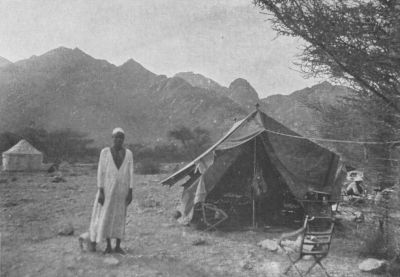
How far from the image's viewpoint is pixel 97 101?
63.8m

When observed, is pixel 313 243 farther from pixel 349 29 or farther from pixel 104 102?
pixel 104 102

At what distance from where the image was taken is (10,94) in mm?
57375

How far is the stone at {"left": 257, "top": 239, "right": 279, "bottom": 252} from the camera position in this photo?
6594 millimetres

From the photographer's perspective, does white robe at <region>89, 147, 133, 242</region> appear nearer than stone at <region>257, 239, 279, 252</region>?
Yes

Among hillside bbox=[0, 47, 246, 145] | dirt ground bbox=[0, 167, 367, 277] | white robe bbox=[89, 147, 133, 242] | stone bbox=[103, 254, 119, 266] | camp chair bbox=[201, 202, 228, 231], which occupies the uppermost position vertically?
hillside bbox=[0, 47, 246, 145]

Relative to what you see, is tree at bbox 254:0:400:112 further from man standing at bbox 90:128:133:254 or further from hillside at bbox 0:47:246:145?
hillside at bbox 0:47:246:145

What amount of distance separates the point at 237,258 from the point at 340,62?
342 cm

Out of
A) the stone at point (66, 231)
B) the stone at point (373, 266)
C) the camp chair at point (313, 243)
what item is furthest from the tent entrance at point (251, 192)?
the camp chair at point (313, 243)

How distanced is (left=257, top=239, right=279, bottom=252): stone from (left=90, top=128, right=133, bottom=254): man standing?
2517 mm

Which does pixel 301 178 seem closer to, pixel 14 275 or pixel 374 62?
pixel 374 62

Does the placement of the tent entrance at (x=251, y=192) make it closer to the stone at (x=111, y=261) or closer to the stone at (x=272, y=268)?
the stone at (x=272, y=268)

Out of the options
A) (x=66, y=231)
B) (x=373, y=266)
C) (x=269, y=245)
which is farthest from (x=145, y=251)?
(x=373, y=266)

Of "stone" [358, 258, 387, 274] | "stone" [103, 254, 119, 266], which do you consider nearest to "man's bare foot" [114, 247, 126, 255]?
"stone" [103, 254, 119, 266]

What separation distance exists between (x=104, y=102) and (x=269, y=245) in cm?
6140
